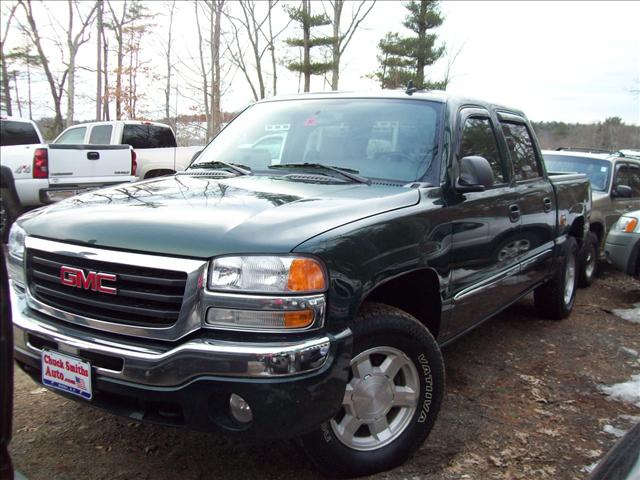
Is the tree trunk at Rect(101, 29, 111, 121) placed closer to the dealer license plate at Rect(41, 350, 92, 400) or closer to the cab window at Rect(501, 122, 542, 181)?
the cab window at Rect(501, 122, 542, 181)

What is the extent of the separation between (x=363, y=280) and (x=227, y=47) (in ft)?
71.1

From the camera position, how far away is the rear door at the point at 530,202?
4227 mm

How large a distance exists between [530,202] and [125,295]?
127 inches

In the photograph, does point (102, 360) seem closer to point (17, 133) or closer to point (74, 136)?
point (17, 133)

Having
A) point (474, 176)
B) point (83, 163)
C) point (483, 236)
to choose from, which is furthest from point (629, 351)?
point (83, 163)

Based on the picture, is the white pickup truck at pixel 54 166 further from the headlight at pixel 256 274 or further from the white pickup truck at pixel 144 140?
the headlight at pixel 256 274

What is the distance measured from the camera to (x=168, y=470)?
2.71 metres

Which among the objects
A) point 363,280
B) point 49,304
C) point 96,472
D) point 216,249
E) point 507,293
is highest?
point 216,249

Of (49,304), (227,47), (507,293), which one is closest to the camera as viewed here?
(49,304)

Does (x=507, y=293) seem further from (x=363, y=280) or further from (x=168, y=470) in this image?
(x=168, y=470)

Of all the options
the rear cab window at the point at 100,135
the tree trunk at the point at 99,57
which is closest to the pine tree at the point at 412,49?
the tree trunk at the point at 99,57

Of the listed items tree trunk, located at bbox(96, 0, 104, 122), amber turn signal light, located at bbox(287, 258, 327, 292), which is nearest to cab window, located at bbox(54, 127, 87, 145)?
tree trunk, located at bbox(96, 0, 104, 122)

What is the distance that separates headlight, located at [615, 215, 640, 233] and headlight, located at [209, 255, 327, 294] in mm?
5772

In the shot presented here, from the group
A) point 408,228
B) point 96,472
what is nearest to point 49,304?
point 96,472
